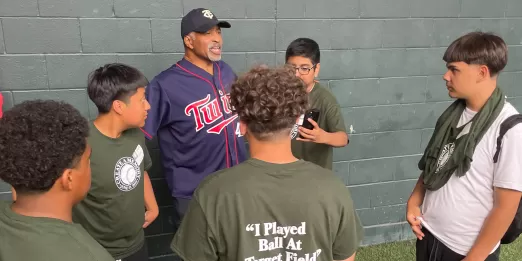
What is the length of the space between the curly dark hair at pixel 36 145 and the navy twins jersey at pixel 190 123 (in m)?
1.17

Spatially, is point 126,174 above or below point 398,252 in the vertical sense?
above

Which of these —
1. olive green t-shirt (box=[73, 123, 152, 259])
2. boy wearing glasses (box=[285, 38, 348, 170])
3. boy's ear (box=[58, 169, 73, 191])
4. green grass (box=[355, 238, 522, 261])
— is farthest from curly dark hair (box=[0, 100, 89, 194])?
green grass (box=[355, 238, 522, 261])

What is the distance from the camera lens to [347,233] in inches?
56.8

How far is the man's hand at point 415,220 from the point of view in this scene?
208 cm

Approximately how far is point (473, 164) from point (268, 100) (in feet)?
3.43

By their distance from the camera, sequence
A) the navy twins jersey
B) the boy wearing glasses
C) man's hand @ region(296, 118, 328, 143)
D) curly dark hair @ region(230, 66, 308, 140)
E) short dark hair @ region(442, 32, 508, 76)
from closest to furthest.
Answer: curly dark hair @ region(230, 66, 308, 140)
short dark hair @ region(442, 32, 508, 76)
man's hand @ region(296, 118, 328, 143)
the navy twins jersey
the boy wearing glasses

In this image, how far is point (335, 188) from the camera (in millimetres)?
1380

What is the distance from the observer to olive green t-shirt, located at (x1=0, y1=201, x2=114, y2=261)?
1.14 m

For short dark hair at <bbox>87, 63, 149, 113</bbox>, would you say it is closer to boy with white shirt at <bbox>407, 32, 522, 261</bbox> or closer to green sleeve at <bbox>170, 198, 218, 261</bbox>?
green sleeve at <bbox>170, 198, 218, 261</bbox>

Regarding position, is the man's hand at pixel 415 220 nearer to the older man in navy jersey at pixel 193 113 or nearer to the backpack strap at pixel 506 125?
the backpack strap at pixel 506 125

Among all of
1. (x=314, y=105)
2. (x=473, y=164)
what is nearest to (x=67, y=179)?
(x=473, y=164)

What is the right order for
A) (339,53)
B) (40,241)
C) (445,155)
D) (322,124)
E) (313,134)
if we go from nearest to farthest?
(40,241)
(445,155)
(313,134)
(322,124)
(339,53)

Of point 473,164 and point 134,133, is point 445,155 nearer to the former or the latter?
point 473,164

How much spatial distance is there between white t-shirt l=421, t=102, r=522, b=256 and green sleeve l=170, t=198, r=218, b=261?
1153 mm
